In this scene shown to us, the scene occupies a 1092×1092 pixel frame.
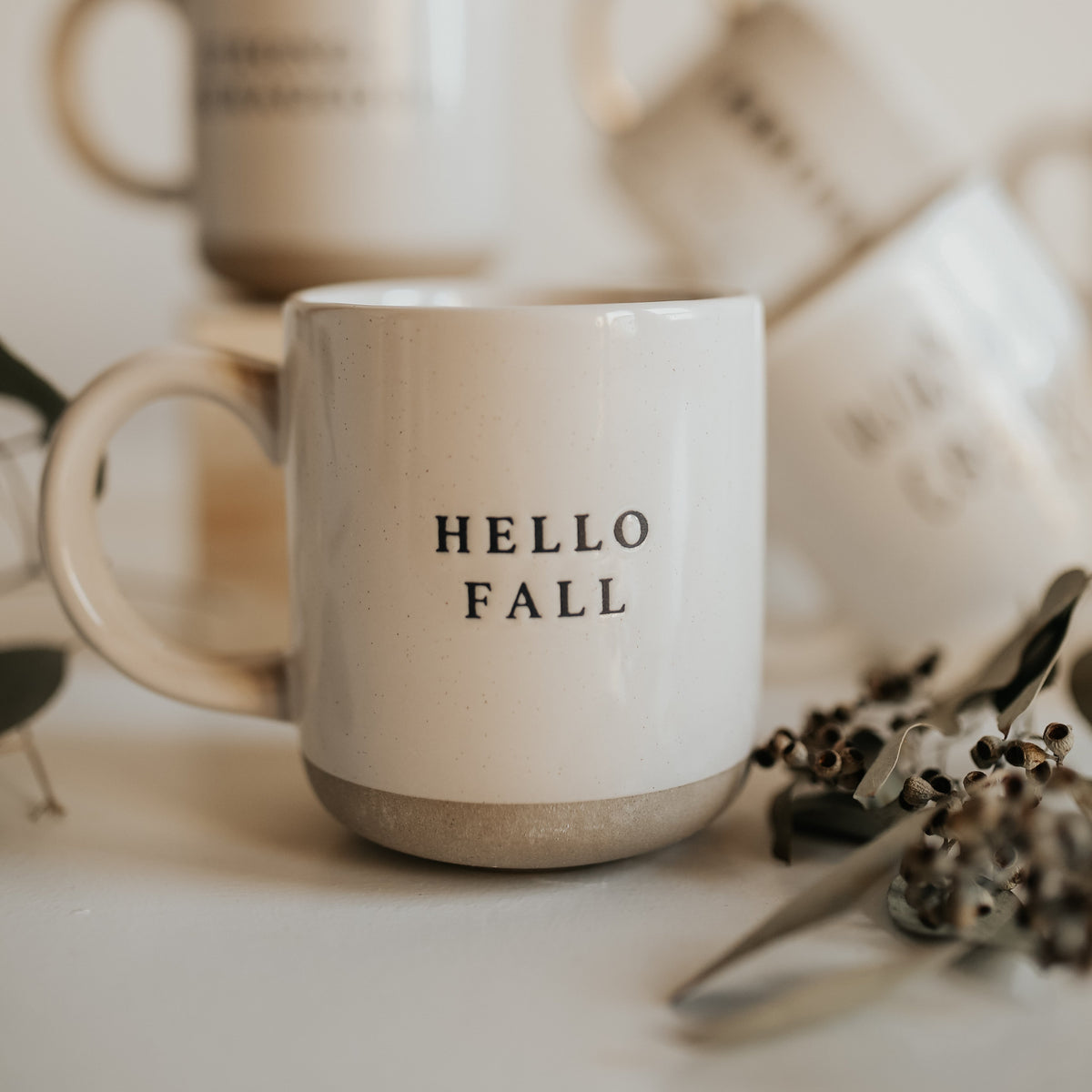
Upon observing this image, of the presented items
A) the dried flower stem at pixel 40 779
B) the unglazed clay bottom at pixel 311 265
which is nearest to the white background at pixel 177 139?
the unglazed clay bottom at pixel 311 265

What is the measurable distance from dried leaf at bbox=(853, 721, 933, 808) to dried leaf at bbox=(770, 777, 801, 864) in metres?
0.03

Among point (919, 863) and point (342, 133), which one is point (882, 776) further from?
point (342, 133)

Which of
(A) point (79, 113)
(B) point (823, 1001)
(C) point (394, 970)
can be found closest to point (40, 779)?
(C) point (394, 970)

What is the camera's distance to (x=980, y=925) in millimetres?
310

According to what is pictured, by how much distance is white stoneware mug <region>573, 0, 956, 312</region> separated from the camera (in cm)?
51

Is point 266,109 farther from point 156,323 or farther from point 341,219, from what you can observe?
point 156,323

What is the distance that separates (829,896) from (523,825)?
0.28 feet

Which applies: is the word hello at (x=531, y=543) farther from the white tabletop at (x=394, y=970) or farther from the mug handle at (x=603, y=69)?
the mug handle at (x=603, y=69)

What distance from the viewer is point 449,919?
0.35 meters

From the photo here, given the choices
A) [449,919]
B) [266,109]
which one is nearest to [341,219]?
[266,109]

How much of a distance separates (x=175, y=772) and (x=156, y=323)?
0.57m

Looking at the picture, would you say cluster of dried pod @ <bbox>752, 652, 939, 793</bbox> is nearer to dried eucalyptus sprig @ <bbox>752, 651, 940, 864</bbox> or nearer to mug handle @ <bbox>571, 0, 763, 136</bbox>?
dried eucalyptus sprig @ <bbox>752, 651, 940, 864</bbox>

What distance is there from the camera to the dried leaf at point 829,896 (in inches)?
11.5

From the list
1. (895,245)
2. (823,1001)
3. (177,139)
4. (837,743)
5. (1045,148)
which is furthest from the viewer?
(177,139)
